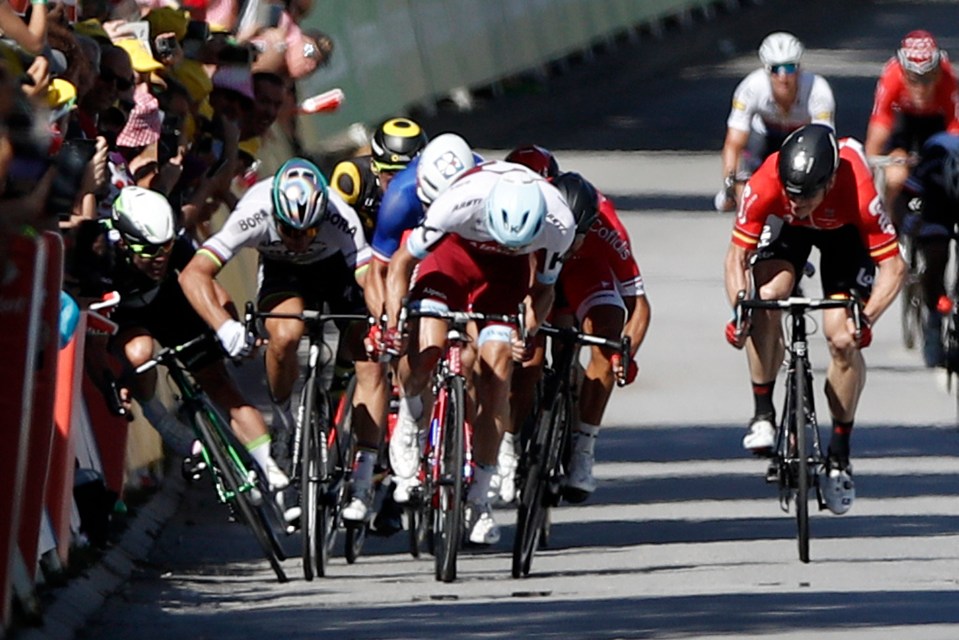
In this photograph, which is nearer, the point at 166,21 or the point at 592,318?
the point at 592,318

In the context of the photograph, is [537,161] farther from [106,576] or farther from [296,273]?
[106,576]

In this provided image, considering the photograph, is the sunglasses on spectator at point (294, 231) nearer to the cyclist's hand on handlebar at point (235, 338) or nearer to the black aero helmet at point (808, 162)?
the cyclist's hand on handlebar at point (235, 338)

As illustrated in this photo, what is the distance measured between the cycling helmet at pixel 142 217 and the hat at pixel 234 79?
12.1 feet

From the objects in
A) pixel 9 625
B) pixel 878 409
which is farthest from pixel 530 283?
pixel 878 409

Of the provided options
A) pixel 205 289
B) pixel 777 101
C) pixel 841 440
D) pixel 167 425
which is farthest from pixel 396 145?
pixel 777 101

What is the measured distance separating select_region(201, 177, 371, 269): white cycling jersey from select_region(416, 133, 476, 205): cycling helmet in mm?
343

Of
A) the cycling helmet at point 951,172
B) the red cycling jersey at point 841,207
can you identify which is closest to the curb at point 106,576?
the red cycling jersey at point 841,207

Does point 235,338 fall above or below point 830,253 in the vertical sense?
above

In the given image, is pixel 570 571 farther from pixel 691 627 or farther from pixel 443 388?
pixel 691 627

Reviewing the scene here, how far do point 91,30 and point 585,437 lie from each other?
290 cm

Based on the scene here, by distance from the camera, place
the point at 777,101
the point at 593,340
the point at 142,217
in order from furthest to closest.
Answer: the point at 777,101 < the point at 593,340 < the point at 142,217

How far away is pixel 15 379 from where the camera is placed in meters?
8.28

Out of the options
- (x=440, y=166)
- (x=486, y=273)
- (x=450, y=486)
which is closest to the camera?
(x=450, y=486)

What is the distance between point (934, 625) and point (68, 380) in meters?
3.22
